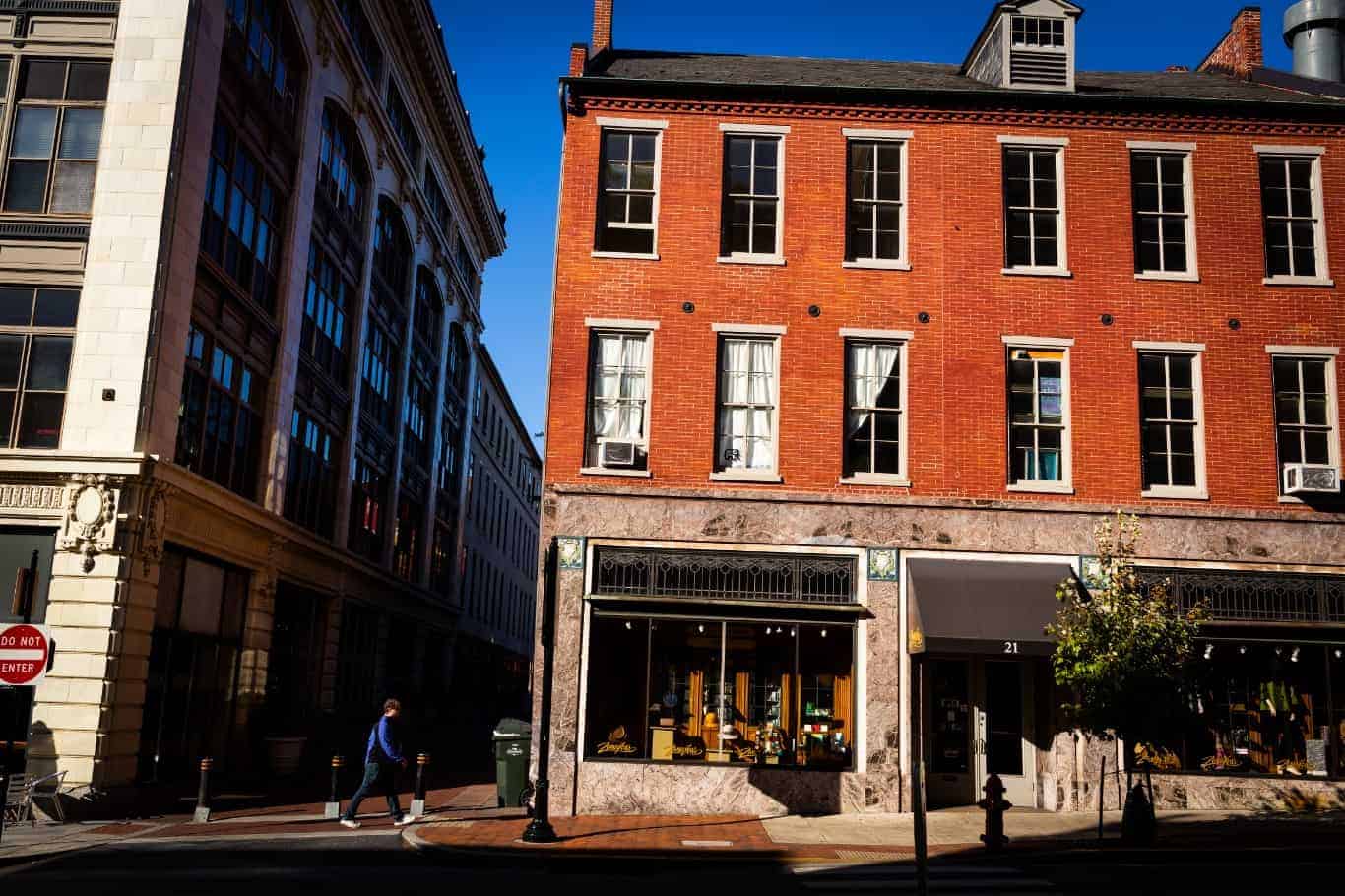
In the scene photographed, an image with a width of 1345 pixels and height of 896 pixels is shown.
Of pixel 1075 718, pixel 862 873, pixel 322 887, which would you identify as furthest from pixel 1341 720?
pixel 322 887

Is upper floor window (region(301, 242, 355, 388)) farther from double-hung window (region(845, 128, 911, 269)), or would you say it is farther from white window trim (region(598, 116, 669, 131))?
double-hung window (region(845, 128, 911, 269))

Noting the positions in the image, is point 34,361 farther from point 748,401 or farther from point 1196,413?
point 1196,413

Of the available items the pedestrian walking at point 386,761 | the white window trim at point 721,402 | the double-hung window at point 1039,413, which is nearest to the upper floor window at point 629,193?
the white window trim at point 721,402

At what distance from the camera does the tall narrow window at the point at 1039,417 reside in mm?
18328

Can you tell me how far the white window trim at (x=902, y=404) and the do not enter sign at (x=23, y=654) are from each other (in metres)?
11.3

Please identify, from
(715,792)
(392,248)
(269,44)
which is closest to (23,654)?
(715,792)

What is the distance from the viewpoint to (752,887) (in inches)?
449

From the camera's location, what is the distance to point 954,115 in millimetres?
19266

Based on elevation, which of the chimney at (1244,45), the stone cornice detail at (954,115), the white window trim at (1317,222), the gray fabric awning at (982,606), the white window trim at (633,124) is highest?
the chimney at (1244,45)

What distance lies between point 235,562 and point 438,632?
26.2 meters

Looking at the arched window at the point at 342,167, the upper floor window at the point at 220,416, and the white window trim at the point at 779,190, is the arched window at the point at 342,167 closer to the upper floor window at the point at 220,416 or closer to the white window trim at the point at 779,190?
the upper floor window at the point at 220,416

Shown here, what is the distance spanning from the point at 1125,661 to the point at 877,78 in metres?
11.5

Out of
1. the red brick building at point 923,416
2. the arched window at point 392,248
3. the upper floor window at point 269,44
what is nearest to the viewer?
the red brick building at point 923,416

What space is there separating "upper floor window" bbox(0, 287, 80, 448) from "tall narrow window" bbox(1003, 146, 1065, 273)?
1601 centimetres
